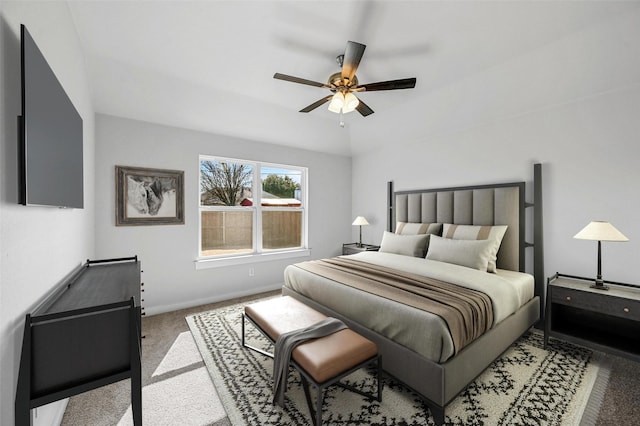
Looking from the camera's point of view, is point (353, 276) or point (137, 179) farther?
point (137, 179)

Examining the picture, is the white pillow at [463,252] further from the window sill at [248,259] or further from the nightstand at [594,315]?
the window sill at [248,259]

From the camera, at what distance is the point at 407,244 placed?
3574 millimetres

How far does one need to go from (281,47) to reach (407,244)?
2766 millimetres

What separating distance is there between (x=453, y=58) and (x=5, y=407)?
3.68 metres

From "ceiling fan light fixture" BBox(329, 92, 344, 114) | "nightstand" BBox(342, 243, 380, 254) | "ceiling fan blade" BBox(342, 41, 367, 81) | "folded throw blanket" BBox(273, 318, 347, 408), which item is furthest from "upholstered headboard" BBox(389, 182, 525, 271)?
"folded throw blanket" BBox(273, 318, 347, 408)

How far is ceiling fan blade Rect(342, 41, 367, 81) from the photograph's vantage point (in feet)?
6.29

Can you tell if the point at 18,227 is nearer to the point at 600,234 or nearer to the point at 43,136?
the point at 43,136

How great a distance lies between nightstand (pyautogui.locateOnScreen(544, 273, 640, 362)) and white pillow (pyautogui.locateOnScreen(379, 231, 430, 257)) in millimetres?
1318

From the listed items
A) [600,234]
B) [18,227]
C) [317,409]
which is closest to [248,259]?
[317,409]

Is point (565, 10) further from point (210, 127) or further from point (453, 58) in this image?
point (210, 127)

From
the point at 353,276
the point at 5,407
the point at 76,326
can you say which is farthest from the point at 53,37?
the point at 353,276

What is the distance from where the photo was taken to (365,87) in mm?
2307

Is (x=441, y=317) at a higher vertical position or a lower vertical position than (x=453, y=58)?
lower

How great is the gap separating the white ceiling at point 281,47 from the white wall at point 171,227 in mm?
253
